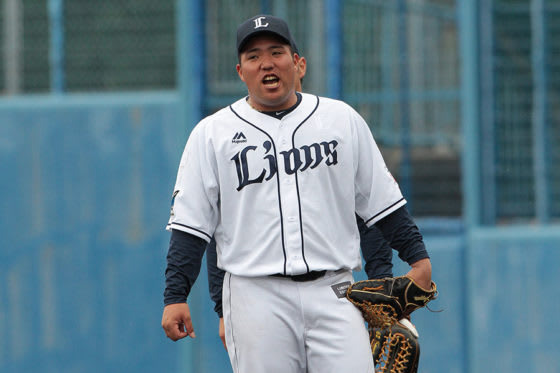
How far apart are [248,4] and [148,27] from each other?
0.78 m

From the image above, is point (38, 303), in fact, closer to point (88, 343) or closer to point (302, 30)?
point (88, 343)

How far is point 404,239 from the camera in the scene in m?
3.38

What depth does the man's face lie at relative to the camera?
3297 mm

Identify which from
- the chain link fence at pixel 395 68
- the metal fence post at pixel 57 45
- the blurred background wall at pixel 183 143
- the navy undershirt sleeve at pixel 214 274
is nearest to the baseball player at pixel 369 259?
the navy undershirt sleeve at pixel 214 274

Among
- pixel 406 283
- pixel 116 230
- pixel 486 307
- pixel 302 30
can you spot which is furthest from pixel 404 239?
pixel 302 30

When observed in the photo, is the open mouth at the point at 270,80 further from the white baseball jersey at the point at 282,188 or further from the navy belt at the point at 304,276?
the navy belt at the point at 304,276

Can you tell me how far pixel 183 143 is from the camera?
6305 mm

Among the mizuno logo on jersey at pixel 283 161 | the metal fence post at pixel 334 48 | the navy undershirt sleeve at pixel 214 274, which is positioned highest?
the metal fence post at pixel 334 48

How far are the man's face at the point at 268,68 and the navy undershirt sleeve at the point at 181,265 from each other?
53 centimetres

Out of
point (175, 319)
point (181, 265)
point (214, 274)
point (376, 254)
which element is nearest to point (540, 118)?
point (376, 254)

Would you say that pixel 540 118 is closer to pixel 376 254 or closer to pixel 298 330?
pixel 376 254

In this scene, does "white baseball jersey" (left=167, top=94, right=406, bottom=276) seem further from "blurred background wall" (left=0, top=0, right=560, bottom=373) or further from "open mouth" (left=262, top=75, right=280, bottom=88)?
"blurred background wall" (left=0, top=0, right=560, bottom=373)

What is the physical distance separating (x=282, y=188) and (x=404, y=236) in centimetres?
45

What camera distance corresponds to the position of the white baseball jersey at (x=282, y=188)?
3301mm
